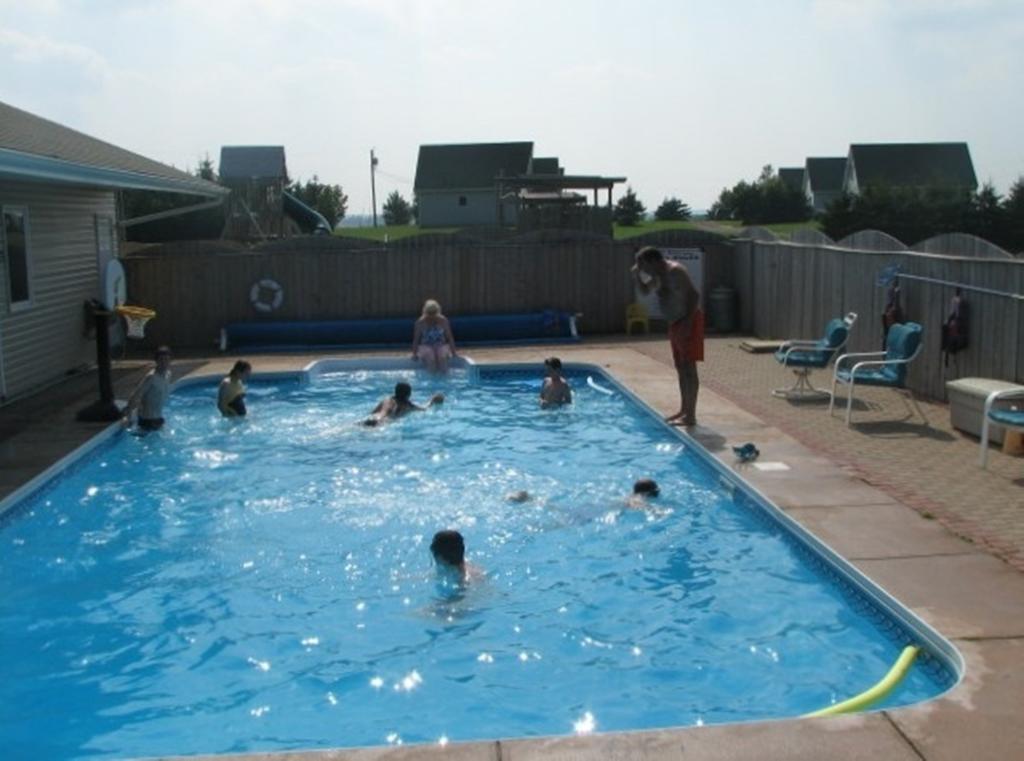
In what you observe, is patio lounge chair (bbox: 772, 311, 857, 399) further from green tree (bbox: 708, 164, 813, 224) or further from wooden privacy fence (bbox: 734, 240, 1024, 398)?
green tree (bbox: 708, 164, 813, 224)

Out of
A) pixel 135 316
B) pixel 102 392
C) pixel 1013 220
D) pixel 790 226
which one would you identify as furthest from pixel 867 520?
pixel 790 226

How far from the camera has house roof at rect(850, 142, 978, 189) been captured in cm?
5347

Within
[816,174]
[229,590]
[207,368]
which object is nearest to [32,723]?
[229,590]

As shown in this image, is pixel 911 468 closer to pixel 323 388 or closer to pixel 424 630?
pixel 424 630

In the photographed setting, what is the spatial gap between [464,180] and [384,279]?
38.7m

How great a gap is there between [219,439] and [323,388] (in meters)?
3.22

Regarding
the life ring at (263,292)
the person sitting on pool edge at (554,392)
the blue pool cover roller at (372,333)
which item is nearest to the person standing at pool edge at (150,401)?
the person sitting on pool edge at (554,392)

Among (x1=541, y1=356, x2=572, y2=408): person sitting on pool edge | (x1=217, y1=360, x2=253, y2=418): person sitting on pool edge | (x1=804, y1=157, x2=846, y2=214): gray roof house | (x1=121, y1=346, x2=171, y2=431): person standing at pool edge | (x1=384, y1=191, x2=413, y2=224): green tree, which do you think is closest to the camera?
(x1=121, y1=346, x2=171, y2=431): person standing at pool edge

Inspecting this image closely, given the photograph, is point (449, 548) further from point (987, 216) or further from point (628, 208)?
point (628, 208)

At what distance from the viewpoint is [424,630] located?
578cm

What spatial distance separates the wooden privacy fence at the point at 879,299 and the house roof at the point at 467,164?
38505 millimetres

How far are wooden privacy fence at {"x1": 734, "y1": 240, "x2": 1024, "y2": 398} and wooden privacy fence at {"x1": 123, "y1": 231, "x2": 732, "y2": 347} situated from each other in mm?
1702

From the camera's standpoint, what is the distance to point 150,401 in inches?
420

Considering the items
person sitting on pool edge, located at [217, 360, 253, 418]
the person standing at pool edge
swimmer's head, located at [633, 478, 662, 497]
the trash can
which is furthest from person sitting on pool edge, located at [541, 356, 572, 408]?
the trash can
